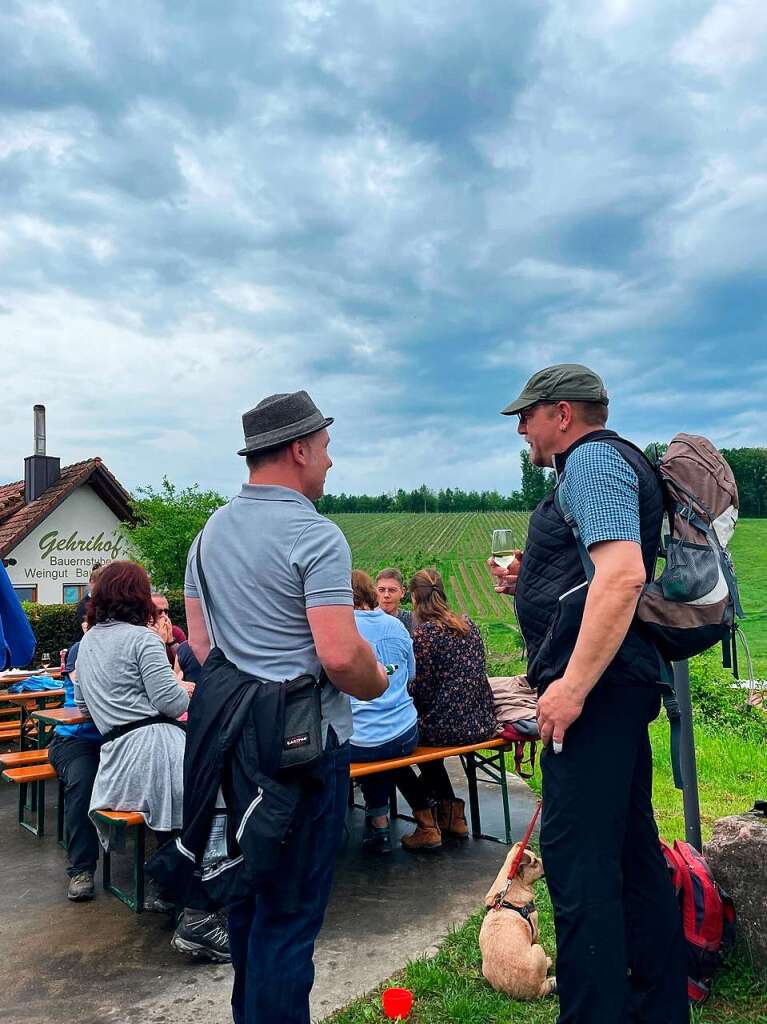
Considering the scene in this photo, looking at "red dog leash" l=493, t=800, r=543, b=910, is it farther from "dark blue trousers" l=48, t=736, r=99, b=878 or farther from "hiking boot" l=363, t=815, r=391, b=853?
"dark blue trousers" l=48, t=736, r=99, b=878

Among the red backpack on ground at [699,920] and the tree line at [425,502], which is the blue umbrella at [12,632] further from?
the tree line at [425,502]

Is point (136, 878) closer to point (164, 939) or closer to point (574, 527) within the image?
point (164, 939)

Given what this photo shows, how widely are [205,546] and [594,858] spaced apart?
4.28 ft

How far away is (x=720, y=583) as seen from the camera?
2303 millimetres

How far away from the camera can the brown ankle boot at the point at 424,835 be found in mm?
4702

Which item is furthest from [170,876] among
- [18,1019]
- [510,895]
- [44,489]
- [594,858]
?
[44,489]

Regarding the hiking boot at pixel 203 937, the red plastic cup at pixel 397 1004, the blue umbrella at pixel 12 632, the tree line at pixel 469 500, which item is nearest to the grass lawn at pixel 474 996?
the red plastic cup at pixel 397 1004

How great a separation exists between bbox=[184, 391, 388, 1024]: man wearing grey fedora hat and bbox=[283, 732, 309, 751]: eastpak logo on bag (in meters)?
0.08

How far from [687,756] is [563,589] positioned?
1.34 meters

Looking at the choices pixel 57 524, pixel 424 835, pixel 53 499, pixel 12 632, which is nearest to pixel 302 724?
pixel 12 632

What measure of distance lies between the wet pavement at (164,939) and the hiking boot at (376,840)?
6cm

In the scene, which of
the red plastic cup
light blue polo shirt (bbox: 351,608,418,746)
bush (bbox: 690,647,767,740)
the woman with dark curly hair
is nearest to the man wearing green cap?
the red plastic cup

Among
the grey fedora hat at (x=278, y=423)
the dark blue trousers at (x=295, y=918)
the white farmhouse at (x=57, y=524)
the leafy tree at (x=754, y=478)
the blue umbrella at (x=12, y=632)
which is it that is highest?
the leafy tree at (x=754, y=478)

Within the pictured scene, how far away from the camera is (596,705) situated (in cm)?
219
